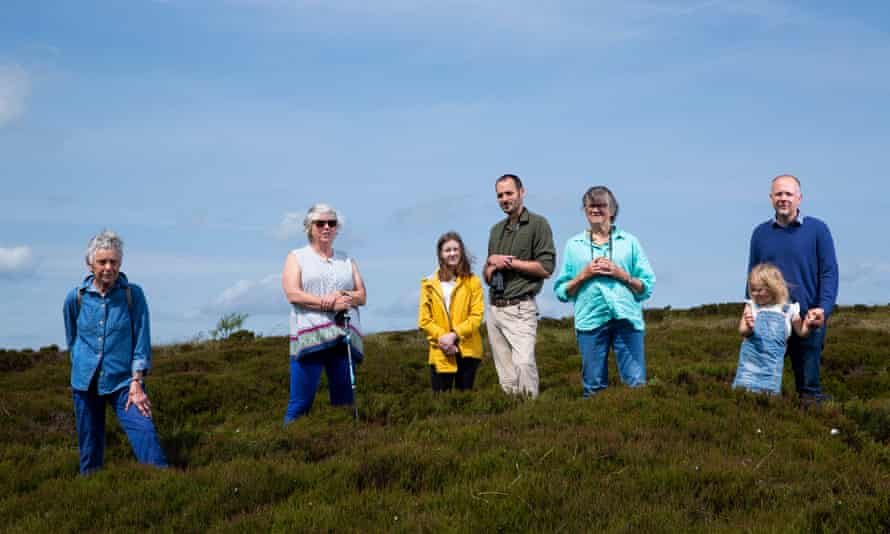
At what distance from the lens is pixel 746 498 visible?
686 cm

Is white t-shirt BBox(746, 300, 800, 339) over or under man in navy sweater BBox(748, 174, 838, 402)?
under

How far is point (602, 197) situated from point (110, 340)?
5.39 metres

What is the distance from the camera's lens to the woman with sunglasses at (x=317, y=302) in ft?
30.3

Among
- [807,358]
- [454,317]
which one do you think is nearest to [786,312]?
[807,358]

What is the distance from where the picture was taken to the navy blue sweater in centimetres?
984

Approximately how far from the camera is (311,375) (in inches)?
372

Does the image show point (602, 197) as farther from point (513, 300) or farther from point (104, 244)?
point (104, 244)

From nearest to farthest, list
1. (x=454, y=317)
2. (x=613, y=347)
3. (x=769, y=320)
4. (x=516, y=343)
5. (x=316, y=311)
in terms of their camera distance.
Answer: (x=316, y=311) → (x=769, y=320) → (x=613, y=347) → (x=516, y=343) → (x=454, y=317)

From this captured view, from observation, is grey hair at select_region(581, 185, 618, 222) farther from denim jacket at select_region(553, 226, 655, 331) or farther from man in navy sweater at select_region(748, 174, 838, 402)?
man in navy sweater at select_region(748, 174, 838, 402)

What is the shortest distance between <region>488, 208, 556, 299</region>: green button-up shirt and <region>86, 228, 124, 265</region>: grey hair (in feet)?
14.5

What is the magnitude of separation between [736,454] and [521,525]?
300 cm

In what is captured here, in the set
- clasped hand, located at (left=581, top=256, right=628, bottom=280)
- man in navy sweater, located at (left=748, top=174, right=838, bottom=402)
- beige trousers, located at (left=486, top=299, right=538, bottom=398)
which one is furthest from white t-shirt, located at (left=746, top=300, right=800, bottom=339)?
beige trousers, located at (left=486, top=299, right=538, bottom=398)

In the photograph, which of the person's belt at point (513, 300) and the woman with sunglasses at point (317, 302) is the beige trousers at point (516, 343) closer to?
the person's belt at point (513, 300)

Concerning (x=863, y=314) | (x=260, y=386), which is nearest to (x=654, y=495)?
(x=260, y=386)
